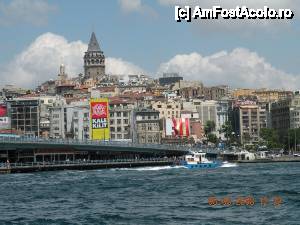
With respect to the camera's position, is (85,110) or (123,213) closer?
(123,213)

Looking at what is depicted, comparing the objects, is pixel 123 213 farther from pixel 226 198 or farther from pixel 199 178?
pixel 199 178

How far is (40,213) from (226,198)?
11557 millimetres

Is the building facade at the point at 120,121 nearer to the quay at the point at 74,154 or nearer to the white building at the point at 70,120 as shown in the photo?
the white building at the point at 70,120

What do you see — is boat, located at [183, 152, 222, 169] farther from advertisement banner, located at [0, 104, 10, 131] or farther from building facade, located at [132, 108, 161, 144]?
building facade, located at [132, 108, 161, 144]

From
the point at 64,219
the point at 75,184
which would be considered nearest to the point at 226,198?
the point at 64,219

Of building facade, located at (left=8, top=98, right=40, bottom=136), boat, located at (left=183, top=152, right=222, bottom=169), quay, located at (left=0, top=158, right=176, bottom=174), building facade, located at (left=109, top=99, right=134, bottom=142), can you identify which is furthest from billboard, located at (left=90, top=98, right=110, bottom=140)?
building facade, located at (left=8, top=98, right=40, bottom=136)

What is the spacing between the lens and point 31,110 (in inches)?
7544

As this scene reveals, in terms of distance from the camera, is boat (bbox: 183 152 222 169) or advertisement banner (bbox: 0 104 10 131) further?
advertisement banner (bbox: 0 104 10 131)

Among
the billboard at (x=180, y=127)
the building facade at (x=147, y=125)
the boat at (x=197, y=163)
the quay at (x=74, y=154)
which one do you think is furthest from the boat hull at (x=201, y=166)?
the building facade at (x=147, y=125)
